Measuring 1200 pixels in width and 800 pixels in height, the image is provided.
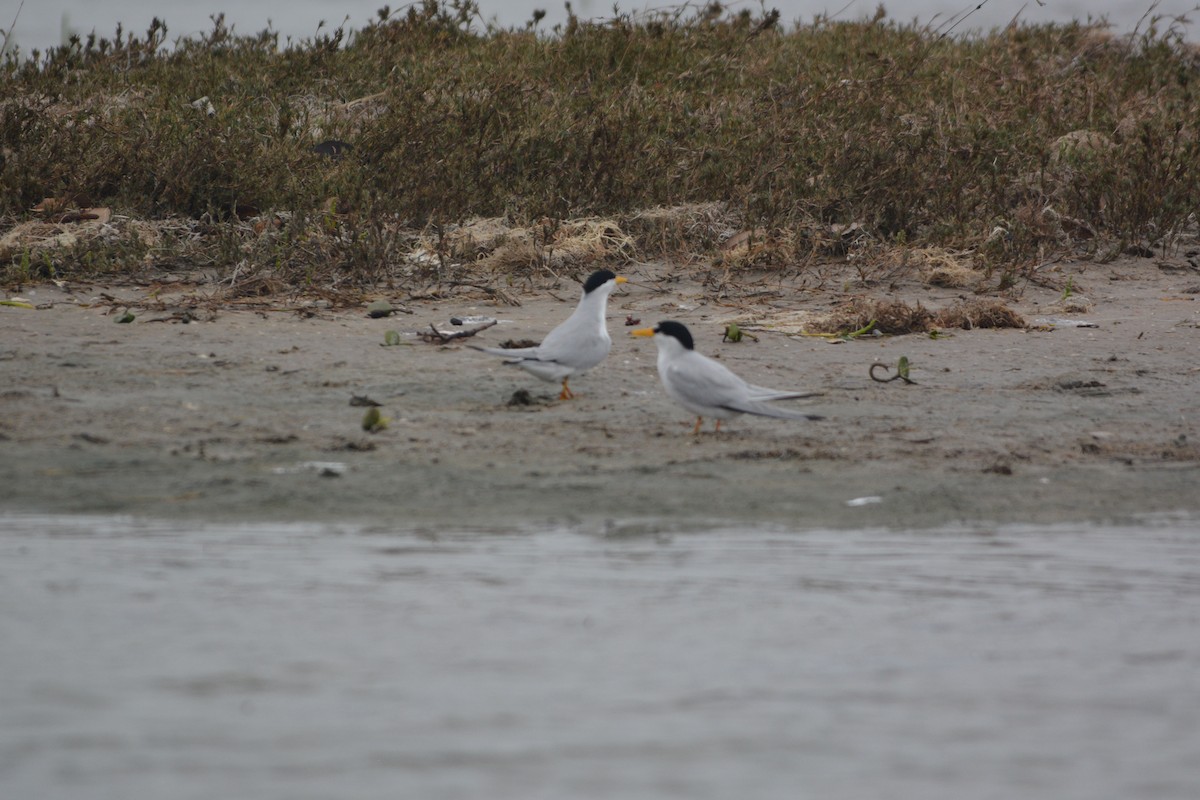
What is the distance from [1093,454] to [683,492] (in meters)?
1.96

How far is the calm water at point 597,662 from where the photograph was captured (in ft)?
10.3

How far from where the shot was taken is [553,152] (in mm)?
11695

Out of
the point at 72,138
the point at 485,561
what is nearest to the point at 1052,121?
the point at 72,138

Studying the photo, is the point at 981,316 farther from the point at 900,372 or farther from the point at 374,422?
the point at 374,422

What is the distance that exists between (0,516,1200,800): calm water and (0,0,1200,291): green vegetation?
5.38 m

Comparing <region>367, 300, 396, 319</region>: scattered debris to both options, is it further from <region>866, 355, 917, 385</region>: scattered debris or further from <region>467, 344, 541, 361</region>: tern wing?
<region>866, 355, 917, 385</region>: scattered debris

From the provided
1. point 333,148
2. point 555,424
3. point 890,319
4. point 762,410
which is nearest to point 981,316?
point 890,319

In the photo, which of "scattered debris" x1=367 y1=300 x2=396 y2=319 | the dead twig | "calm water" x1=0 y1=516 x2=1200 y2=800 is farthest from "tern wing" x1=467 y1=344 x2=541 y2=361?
"calm water" x1=0 y1=516 x2=1200 y2=800

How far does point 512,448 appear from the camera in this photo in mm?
6078

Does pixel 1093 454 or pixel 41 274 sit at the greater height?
pixel 41 274

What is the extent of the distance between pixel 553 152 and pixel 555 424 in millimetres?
5570

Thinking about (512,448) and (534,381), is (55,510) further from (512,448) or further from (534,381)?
(534,381)

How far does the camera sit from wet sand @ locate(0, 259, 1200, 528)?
532 cm

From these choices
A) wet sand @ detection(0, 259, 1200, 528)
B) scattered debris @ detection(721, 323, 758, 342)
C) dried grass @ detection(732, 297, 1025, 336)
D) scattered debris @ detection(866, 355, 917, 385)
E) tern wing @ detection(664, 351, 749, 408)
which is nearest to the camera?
wet sand @ detection(0, 259, 1200, 528)
